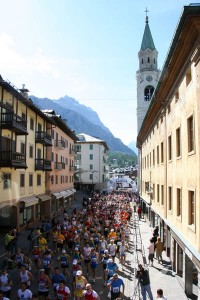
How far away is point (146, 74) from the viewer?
82438 millimetres

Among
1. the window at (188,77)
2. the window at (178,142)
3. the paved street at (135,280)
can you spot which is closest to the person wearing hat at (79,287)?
the paved street at (135,280)

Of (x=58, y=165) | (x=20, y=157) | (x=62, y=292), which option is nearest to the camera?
(x=62, y=292)

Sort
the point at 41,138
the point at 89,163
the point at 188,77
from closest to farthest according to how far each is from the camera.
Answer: the point at 188,77 → the point at 41,138 → the point at 89,163

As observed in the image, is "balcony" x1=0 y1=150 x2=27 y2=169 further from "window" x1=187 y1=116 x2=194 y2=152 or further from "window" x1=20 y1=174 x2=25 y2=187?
"window" x1=187 y1=116 x2=194 y2=152

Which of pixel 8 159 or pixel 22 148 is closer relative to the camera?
pixel 8 159

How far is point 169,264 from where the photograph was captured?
1933 cm

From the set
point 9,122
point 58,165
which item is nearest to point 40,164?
point 58,165

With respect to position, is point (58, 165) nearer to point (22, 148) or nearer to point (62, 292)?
point (22, 148)

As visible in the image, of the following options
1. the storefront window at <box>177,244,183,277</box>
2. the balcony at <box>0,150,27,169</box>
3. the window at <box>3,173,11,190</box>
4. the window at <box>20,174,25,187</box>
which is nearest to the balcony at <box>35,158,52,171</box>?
the window at <box>20,174,25,187</box>

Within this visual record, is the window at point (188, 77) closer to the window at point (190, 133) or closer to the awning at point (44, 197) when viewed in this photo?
the window at point (190, 133)

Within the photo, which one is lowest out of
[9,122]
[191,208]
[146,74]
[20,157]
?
[191,208]

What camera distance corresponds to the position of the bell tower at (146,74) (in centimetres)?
8144

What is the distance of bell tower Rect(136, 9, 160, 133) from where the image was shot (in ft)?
267

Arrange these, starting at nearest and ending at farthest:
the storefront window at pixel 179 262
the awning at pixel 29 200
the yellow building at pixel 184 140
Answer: the yellow building at pixel 184 140 < the storefront window at pixel 179 262 < the awning at pixel 29 200
